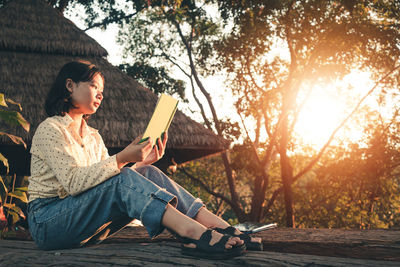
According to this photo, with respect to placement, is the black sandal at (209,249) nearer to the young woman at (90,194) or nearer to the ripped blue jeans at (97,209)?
the young woman at (90,194)

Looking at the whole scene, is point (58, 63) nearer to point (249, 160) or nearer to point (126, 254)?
point (126, 254)

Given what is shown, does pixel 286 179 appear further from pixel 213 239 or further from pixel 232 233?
pixel 213 239

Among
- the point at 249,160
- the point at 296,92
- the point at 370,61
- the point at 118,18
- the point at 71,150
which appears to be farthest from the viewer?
the point at 118,18

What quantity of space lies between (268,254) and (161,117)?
34.1 inches

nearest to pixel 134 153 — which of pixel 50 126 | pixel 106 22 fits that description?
pixel 50 126

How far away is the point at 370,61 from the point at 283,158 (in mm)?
3262

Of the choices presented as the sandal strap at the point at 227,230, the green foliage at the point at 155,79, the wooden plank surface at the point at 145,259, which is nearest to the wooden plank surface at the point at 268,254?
the wooden plank surface at the point at 145,259

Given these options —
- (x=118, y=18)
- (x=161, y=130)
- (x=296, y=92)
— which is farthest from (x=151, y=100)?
(x=118, y=18)

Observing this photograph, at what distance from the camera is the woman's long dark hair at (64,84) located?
215cm

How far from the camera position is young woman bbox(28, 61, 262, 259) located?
5.57 ft

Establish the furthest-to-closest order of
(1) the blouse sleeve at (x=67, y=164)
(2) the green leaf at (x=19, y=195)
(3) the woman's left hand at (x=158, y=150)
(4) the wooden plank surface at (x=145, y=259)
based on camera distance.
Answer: (2) the green leaf at (x=19, y=195) → (3) the woman's left hand at (x=158, y=150) → (1) the blouse sleeve at (x=67, y=164) → (4) the wooden plank surface at (x=145, y=259)

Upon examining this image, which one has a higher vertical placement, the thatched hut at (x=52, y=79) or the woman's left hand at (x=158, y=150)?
the thatched hut at (x=52, y=79)

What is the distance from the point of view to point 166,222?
1.70 metres

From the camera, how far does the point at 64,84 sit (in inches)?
85.7
